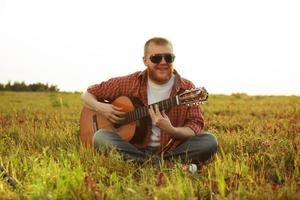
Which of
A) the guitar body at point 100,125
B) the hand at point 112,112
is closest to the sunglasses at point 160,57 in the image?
the guitar body at point 100,125

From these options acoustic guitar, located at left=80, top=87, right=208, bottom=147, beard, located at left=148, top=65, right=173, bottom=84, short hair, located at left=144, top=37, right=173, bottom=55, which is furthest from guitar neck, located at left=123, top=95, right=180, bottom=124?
short hair, located at left=144, top=37, right=173, bottom=55

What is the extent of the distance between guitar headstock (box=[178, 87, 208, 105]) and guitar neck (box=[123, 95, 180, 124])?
7 cm

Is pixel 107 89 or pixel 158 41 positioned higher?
pixel 158 41

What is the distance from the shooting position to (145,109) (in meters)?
5.50

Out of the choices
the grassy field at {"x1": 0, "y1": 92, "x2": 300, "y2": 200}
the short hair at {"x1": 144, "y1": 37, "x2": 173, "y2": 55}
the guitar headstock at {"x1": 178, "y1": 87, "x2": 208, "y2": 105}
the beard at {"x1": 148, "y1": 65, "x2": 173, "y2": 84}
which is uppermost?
the short hair at {"x1": 144, "y1": 37, "x2": 173, "y2": 55}

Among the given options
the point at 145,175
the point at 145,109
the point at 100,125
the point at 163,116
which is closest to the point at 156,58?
the point at 145,109

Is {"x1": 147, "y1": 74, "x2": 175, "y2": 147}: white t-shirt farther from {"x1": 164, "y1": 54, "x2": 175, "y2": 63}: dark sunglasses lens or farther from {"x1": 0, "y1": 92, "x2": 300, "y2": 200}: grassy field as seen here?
{"x1": 0, "y1": 92, "x2": 300, "y2": 200}: grassy field

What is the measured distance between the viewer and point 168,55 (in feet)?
18.0

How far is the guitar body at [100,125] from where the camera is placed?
581 cm

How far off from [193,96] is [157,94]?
76 cm

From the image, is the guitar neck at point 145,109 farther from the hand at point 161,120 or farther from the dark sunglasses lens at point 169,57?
the dark sunglasses lens at point 169,57

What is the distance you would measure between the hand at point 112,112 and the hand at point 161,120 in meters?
0.74

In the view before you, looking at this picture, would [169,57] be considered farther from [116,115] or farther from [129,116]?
[116,115]

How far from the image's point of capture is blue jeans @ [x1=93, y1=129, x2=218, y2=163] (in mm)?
5426
